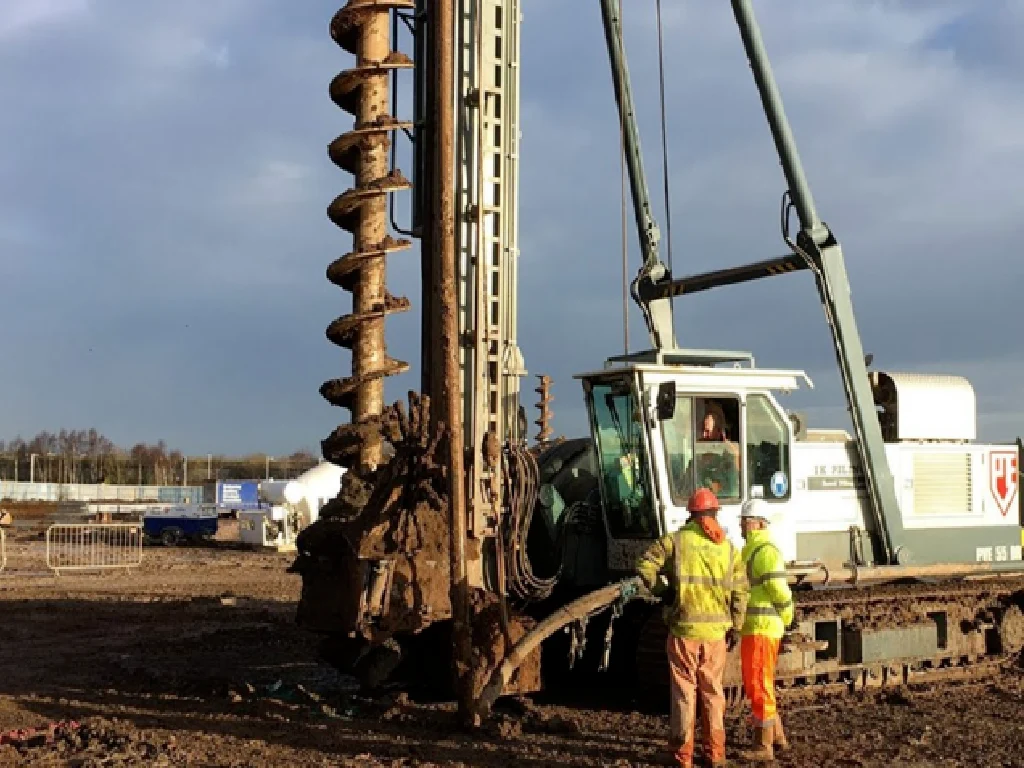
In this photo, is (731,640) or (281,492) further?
Answer: (281,492)

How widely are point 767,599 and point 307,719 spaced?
4040mm

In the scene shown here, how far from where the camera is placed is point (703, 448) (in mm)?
11125

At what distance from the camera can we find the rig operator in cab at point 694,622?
27.8 ft

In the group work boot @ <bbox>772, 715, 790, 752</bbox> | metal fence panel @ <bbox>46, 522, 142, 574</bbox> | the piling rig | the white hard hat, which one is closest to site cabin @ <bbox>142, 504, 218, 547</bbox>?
metal fence panel @ <bbox>46, 522, 142, 574</bbox>

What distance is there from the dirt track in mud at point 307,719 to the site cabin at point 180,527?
885 inches

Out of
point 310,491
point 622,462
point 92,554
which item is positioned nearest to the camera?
point 622,462

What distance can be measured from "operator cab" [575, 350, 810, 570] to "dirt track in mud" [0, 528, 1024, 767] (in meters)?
1.82

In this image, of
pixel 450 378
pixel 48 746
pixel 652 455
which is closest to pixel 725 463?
pixel 652 455

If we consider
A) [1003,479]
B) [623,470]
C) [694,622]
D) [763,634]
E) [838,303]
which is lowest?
[763,634]

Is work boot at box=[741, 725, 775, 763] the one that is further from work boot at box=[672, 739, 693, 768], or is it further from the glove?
the glove

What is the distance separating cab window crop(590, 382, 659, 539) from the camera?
10.9 m

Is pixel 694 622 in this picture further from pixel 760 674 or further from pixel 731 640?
pixel 731 640

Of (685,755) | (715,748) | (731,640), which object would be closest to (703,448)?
(731,640)

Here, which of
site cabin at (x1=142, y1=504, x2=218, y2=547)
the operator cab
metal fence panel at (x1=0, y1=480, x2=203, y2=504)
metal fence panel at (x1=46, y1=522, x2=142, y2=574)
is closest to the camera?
the operator cab
